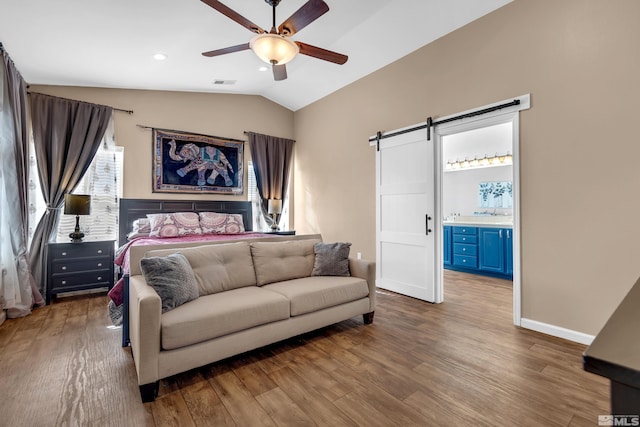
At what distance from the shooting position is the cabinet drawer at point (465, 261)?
17.3 feet

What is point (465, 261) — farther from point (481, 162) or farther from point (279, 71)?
point (279, 71)

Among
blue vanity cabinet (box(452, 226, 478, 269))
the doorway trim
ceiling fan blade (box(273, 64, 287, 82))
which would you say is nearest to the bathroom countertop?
blue vanity cabinet (box(452, 226, 478, 269))

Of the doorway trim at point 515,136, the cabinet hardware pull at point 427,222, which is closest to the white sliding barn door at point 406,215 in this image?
the cabinet hardware pull at point 427,222

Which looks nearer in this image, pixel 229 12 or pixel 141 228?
pixel 229 12

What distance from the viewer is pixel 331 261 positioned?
10.4 ft

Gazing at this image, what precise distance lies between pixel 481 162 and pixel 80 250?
657cm

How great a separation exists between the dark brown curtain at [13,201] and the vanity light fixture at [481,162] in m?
6.70

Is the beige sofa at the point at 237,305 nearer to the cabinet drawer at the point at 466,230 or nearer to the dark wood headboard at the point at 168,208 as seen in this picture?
the dark wood headboard at the point at 168,208

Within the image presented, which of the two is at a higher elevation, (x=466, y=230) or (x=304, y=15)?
(x=304, y=15)

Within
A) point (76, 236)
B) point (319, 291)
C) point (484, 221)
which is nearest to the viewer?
point (319, 291)

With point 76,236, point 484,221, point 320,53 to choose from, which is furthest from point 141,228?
point 484,221

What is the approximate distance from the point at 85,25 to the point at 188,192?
8.63ft

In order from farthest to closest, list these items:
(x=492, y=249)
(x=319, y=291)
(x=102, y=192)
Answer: (x=492, y=249)
(x=102, y=192)
(x=319, y=291)

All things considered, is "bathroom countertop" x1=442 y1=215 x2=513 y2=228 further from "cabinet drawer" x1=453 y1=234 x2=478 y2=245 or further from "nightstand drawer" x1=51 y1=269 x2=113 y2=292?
"nightstand drawer" x1=51 y1=269 x2=113 y2=292
